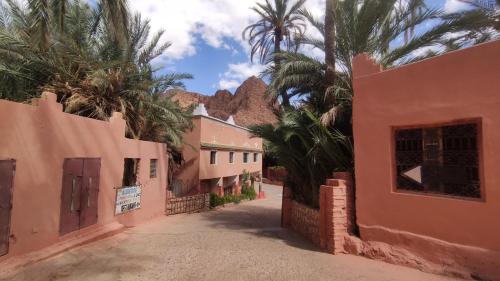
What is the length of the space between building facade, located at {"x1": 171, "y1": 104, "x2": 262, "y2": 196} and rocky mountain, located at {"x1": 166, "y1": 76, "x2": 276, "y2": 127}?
3635cm

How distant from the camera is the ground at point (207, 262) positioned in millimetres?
5688

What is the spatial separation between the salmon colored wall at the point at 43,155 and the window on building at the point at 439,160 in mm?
7442

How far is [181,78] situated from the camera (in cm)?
1414

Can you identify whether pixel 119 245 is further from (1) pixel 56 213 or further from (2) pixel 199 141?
(2) pixel 199 141

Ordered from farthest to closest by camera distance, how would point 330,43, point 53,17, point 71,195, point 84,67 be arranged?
point 84,67 < point 330,43 < point 71,195 < point 53,17

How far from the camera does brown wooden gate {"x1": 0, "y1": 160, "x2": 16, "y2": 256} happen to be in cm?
595

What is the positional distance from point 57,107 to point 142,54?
6311mm

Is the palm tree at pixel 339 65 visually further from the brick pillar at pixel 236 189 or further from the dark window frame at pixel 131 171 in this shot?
the brick pillar at pixel 236 189

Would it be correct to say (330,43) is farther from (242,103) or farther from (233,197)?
(242,103)

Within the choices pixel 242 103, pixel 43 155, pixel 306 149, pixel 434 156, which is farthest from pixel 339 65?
pixel 242 103

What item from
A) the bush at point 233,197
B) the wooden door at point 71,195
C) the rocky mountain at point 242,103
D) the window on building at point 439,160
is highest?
the rocky mountain at point 242,103

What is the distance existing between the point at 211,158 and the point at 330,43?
13.4 meters

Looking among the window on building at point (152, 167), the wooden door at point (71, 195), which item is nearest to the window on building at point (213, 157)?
the window on building at point (152, 167)

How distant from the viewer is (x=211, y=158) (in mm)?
21203
